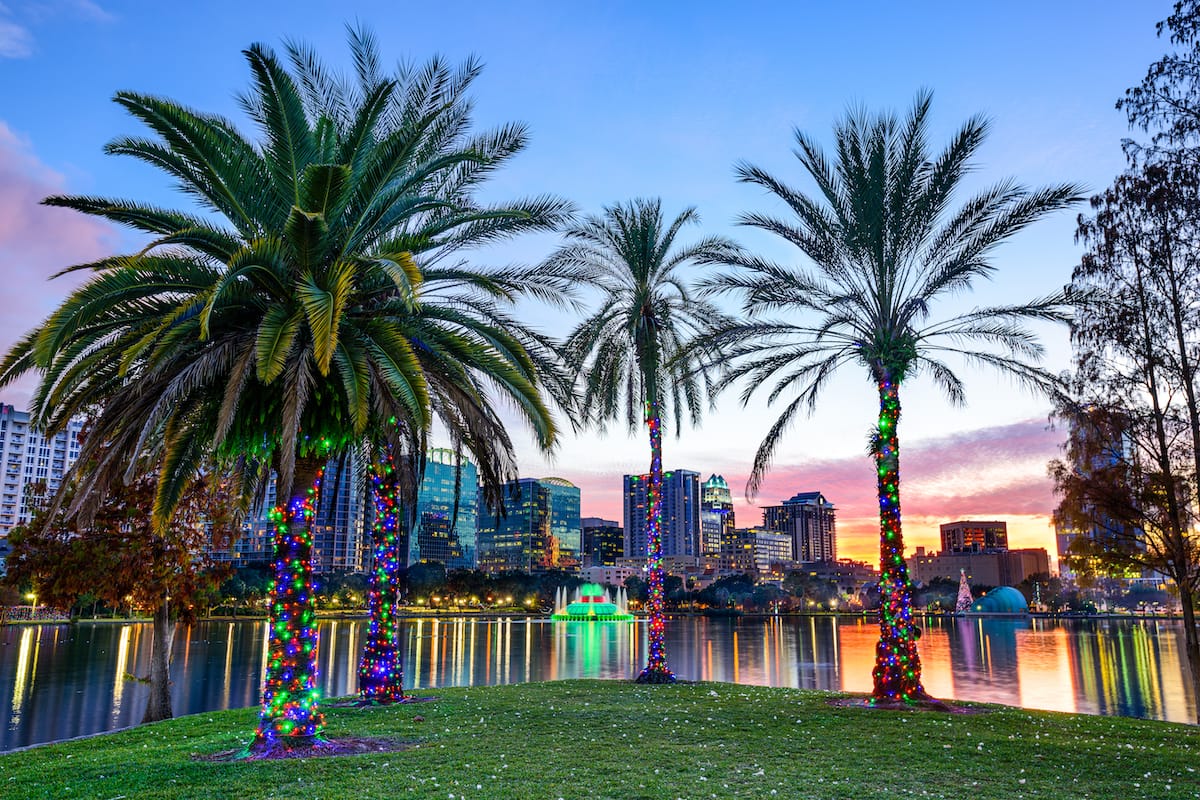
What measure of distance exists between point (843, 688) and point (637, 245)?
66.8ft

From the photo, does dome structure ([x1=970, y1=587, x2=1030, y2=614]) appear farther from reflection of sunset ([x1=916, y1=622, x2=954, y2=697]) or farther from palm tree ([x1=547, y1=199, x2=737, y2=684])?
palm tree ([x1=547, y1=199, x2=737, y2=684])

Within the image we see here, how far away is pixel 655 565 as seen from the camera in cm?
2436

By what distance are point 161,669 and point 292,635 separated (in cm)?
1014

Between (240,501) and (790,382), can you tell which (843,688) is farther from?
(240,501)

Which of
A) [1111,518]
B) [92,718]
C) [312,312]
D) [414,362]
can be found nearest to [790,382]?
[1111,518]

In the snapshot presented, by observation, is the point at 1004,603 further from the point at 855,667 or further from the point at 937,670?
the point at 937,670

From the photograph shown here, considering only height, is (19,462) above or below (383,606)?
above

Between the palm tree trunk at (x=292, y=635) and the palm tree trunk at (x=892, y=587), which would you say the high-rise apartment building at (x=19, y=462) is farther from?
the palm tree trunk at (x=892, y=587)

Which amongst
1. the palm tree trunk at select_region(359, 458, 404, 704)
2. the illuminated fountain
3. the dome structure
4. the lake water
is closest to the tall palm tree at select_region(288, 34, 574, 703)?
the palm tree trunk at select_region(359, 458, 404, 704)

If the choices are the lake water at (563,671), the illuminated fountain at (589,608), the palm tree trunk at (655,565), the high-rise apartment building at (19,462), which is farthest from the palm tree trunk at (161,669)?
the high-rise apartment building at (19,462)

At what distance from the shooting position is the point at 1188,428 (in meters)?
18.7

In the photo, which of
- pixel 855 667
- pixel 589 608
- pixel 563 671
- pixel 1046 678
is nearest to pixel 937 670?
pixel 855 667

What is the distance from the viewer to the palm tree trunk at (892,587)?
17281mm

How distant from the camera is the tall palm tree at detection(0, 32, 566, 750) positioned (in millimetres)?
11562
